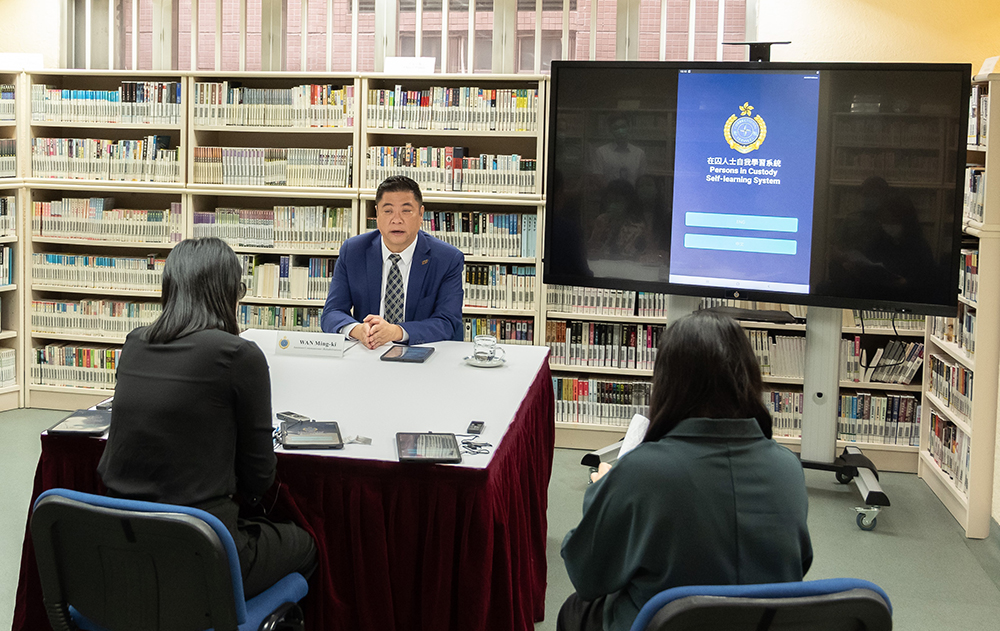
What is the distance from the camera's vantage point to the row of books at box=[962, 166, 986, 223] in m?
4.18

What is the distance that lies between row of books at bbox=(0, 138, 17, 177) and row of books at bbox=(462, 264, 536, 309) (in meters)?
2.81

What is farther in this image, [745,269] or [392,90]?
[392,90]

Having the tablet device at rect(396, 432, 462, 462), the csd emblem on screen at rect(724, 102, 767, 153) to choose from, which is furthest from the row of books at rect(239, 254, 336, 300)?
the tablet device at rect(396, 432, 462, 462)

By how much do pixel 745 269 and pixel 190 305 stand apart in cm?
270

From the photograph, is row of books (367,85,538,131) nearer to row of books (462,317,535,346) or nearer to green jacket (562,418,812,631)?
row of books (462,317,535,346)

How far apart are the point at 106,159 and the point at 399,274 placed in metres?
2.49

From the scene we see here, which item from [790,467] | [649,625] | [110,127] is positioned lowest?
[649,625]

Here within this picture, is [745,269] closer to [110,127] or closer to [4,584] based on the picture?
[4,584]

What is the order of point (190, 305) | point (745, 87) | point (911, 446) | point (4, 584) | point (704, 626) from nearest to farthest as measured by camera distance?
point (704, 626)
point (190, 305)
point (4, 584)
point (745, 87)
point (911, 446)

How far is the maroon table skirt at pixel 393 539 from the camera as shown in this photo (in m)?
2.38

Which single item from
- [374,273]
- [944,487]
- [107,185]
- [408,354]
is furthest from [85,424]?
[944,487]

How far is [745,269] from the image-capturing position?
169 inches

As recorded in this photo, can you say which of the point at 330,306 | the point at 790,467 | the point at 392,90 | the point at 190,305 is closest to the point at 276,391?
the point at 190,305

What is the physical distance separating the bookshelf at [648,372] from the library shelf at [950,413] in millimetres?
199
